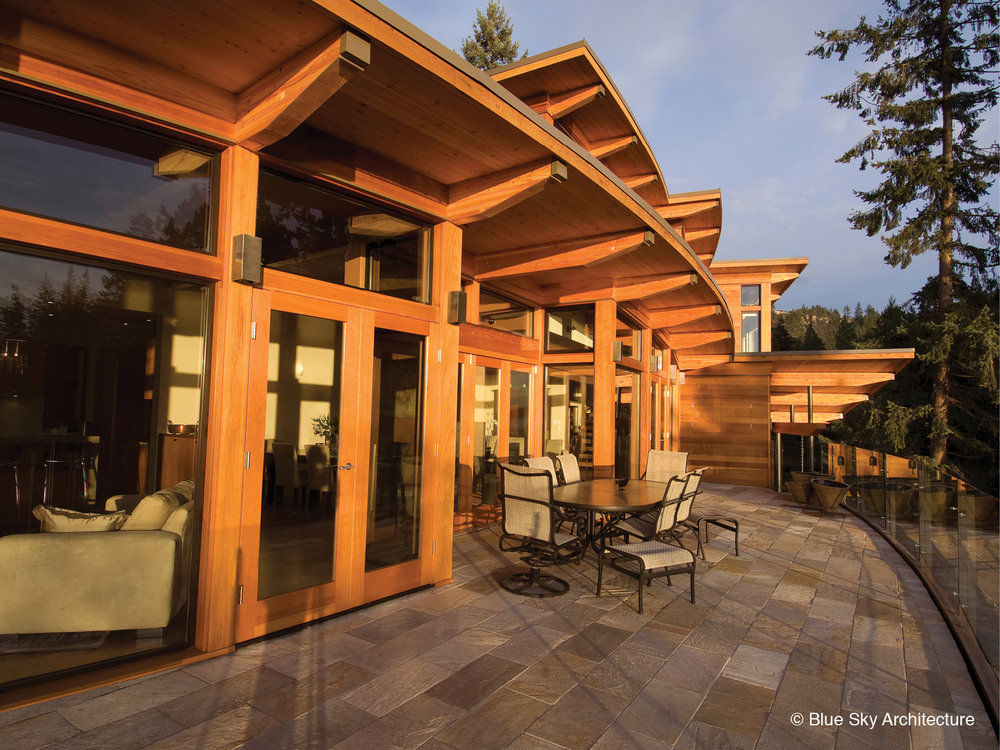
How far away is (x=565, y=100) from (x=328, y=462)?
21.6ft

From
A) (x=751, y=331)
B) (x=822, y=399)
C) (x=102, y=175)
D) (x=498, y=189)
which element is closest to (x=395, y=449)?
(x=498, y=189)

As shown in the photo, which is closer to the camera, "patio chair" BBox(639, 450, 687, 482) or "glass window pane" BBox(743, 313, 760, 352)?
"patio chair" BBox(639, 450, 687, 482)

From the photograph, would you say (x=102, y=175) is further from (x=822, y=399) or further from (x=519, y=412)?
(x=822, y=399)

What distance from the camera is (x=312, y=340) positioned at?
353 centimetres

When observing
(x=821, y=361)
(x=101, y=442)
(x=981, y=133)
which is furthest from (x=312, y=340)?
(x=981, y=133)

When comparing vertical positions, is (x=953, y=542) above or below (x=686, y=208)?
below

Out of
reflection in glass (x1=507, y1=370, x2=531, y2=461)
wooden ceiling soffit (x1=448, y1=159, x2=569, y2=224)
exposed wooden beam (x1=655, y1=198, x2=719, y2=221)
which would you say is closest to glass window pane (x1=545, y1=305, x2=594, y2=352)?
reflection in glass (x1=507, y1=370, x2=531, y2=461)

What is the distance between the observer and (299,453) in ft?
11.3

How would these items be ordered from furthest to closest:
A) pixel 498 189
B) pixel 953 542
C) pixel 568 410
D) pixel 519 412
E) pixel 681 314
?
pixel 681 314 < pixel 568 410 < pixel 519 412 < pixel 498 189 < pixel 953 542

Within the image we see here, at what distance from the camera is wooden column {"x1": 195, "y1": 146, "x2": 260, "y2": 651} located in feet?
9.76

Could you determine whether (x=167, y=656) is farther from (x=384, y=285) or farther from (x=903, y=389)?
(x=903, y=389)

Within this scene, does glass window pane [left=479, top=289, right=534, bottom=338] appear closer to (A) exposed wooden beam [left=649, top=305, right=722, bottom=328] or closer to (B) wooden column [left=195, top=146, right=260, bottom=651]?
(A) exposed wooden beam [left=649, top=305, right=722, bottom=328]

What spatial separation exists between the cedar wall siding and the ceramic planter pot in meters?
2.84

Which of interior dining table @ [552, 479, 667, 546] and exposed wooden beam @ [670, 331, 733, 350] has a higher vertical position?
exposed wooden beam @ [670, 331, 733, 350]
